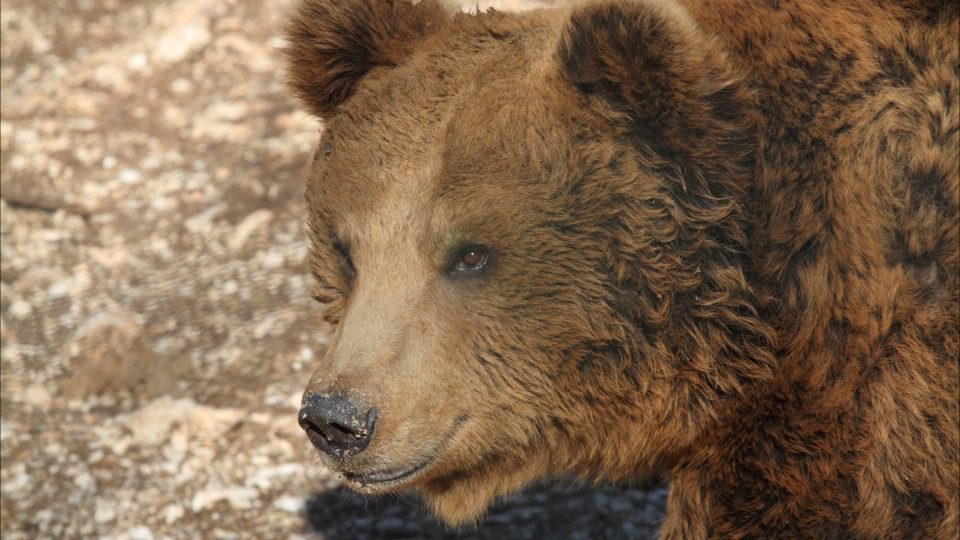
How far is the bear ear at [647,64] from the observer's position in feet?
11.6

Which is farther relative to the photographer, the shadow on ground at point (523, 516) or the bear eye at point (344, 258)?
the shadow on ground at point (523, 516)

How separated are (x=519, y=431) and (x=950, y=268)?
130 cm

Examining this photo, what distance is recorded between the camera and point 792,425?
367 centimetres

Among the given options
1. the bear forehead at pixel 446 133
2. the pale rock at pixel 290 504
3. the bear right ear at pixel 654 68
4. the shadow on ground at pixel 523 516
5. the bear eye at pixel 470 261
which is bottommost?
the pale rock at pixel 290 504

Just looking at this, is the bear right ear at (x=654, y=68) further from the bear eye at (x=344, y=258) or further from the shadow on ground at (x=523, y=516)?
the shadow on ground at (x=523, y=516)

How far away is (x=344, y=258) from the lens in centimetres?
414

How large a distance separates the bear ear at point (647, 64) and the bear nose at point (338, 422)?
1.11m

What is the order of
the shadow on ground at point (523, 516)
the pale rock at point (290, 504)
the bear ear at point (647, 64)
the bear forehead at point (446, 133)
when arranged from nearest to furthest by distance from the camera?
1. the bear ear at point (647, 64)
2. the bear forehead at point (446, 133)
3. the shadow on ground at point (523, 516)
4. the pale rock at point (290, 504)

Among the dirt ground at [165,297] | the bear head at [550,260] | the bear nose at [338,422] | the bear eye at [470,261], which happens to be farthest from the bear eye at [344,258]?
the dirt ground at [165,297]

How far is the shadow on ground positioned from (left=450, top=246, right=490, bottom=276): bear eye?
175cm

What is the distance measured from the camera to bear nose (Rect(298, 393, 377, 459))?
3.55 m

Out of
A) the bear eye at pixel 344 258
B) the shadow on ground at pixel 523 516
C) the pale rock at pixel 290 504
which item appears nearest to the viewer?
the bear eye at pixel 344 258

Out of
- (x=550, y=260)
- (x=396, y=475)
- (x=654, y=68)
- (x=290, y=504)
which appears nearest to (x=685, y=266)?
(x=550, y=260)

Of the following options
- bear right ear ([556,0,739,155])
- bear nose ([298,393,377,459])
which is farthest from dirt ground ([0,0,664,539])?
bear right ear ([556,0,739,155])
